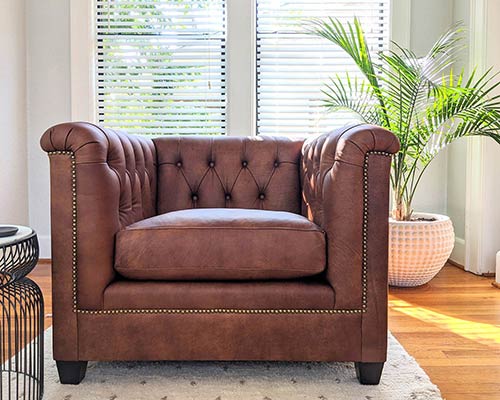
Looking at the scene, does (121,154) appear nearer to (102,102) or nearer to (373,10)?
(102,102)

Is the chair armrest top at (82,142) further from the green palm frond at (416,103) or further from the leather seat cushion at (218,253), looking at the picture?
the green palm frond at (416,103)

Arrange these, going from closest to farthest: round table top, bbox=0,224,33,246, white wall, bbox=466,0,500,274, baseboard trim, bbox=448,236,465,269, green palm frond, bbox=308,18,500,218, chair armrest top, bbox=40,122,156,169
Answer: round table top, bbox=0,224,33,246, chair armrest top, bbox=40,122,156,169, green palm frond, bbox=308,18,500,218, white wall, bbox=466,0,500,274, baseboard trim, bbox=448,236,465,269

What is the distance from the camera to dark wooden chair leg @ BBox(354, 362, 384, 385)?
1.48 meters

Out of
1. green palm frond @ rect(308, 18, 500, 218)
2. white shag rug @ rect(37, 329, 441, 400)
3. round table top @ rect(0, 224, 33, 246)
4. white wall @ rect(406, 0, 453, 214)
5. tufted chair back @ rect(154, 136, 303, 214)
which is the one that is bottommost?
white shag rug @ rect(37, 329, 441, 400)

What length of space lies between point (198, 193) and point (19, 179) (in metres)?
1.57

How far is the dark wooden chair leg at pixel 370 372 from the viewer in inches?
58.2

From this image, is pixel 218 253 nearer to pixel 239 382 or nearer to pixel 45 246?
pixel 239 382

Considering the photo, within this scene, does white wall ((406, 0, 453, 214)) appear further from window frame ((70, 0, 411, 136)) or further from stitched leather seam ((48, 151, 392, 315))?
stitched leather seam ((48, 151, 392, 315))

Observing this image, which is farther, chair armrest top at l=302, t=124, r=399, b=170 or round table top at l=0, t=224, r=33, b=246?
chair armrest top at l=302, t=124, r=399, b=170

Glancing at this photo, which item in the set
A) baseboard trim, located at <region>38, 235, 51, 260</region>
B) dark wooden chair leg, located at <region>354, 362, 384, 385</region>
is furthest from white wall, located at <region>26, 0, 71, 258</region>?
dark wooden chair leg, located at <region>354, 362, 384, 385</region>

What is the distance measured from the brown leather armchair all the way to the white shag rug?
7 cm

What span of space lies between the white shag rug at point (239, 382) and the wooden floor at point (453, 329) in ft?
0.31

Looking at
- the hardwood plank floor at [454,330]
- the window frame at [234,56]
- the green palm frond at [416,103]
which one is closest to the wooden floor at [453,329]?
the hardwood plank floor at [454,330]

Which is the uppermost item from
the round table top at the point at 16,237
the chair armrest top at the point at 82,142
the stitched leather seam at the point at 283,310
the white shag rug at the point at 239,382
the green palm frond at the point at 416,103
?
the green palm frond at the point at 416,103
